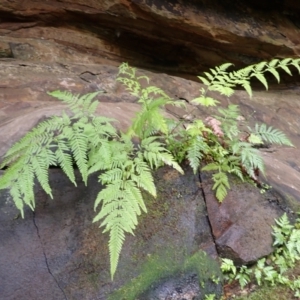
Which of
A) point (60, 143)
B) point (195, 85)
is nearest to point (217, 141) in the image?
point (60, 143)

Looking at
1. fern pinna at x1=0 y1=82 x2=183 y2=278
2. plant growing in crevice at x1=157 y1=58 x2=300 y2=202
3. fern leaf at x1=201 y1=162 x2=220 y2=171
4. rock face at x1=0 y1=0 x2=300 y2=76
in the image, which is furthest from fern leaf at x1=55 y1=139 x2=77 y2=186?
rock face at x1=0 y1=0 x2=300 y2=76

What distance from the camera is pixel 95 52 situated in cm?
600

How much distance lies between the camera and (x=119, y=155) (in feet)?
8.09

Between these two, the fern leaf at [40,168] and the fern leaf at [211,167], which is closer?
the fern leaf at [40,168]

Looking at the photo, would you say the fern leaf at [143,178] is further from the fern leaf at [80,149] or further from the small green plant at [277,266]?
the small green plant at [277,266]

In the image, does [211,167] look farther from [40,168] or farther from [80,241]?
[40,168]

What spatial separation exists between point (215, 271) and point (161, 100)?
3.87 ft

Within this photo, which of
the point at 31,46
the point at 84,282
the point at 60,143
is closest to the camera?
the point at 84,282

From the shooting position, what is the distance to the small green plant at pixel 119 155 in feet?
7.18

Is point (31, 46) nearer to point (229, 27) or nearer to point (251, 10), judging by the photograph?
point (229, 27)

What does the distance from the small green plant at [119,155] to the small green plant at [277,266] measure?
47 centimetres

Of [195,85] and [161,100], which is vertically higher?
[161,100]

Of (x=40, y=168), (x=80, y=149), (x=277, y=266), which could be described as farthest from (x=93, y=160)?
(x=277, y=266)

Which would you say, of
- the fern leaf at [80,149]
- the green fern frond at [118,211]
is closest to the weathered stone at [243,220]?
the green fern frond at [118,211]
